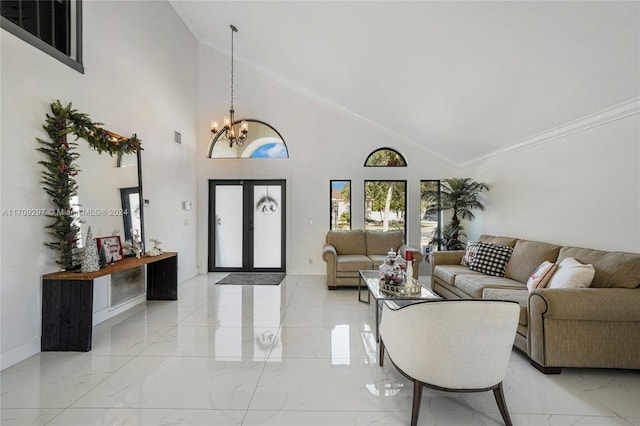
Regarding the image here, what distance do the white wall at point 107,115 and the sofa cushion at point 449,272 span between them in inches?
171

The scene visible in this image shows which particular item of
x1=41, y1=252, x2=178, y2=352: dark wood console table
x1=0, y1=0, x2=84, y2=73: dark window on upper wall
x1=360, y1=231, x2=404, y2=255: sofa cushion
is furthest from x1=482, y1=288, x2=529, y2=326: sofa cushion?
x1=0, y1=0, x2=84, y2=73: dark window on upper wall

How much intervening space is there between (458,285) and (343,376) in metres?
2.15

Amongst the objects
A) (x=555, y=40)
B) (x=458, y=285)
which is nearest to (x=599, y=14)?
(x=555, y=40)

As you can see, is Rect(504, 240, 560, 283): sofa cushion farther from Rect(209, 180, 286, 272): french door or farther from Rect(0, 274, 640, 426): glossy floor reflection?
Rect(209, 180, 286, 272): french door

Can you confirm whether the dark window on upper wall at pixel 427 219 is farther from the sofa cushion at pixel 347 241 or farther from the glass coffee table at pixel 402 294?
the glass coffee table at pixel 402 294

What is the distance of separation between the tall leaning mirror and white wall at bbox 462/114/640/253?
5316mm

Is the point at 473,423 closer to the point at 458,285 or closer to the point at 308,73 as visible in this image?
the point at 458,285

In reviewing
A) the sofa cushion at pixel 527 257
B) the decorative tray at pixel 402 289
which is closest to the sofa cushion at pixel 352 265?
the decorative tray at pixel 402 289

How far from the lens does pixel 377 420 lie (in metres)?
1.79

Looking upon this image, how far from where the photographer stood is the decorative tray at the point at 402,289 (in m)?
3.00

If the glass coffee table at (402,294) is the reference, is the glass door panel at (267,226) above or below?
above

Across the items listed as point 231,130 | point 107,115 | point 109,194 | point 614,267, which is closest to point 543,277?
point 614,267

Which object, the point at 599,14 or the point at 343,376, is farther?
the point at 343,376

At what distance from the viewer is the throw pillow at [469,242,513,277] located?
3.83 metres
